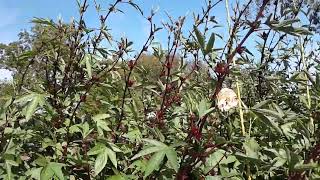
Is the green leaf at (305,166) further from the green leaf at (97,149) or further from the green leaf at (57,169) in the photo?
the green leaf at (57,169)

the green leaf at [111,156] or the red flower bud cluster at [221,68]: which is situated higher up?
the red flower bud cluster at [221,68]

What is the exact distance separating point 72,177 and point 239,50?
822 mm

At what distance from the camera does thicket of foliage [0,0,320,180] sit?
A: 144 cm

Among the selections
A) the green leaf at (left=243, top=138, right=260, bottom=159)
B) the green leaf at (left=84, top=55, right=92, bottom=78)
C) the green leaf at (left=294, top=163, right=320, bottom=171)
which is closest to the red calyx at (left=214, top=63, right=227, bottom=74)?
the green leaf at (left=243, top=138, right=260, bottom=159)

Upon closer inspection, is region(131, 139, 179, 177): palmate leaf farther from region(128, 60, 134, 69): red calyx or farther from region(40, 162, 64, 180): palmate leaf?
region(128, 60, 134, 69): red calyx

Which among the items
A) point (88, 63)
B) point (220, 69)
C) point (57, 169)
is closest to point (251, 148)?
point (220, 69)

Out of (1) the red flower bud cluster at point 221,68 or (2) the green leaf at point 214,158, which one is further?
(2) the green leaf at point 214,158

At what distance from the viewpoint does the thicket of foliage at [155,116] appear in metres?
1.44

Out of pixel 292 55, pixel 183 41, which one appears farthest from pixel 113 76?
pixel 292 55

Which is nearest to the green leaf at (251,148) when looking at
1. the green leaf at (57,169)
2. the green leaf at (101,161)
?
the green leaf at (101,161)

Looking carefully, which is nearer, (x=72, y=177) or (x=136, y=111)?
(x=72, y=177)

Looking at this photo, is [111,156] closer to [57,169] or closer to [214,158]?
[57,169]

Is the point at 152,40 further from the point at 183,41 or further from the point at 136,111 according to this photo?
the point at 136,111

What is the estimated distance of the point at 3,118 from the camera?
1.93 metres
